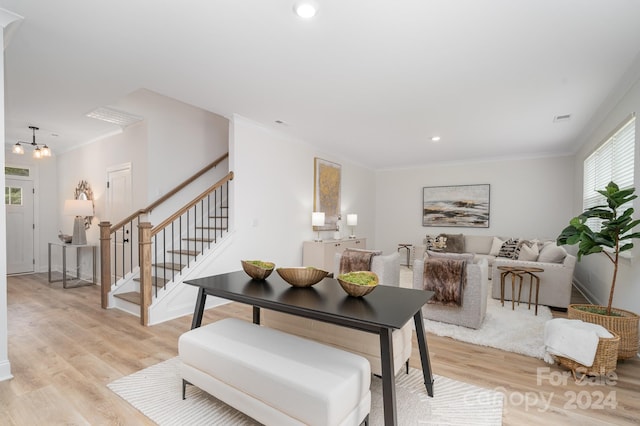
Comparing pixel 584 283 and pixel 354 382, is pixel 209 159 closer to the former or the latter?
pixel 354 382

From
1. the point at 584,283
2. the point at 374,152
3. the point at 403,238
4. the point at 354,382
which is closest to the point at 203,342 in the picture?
the point at 354,382

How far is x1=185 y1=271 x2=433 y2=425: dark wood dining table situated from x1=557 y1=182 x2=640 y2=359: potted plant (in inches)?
66.5

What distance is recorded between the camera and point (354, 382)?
1.50m

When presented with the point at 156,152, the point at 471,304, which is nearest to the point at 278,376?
the point at 471,304

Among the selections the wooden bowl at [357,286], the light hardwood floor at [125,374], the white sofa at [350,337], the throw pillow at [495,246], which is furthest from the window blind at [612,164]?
the wooden bowl at [357,286]

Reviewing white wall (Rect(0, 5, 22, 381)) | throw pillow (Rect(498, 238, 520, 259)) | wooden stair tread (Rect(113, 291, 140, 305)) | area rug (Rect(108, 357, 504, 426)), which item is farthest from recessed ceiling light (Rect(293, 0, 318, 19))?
throw pillow (Rect(498, 238, 520, 259))

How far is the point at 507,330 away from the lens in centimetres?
329

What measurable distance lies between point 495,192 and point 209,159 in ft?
20.1

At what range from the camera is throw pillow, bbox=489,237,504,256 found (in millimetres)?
6280

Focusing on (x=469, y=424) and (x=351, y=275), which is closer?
(x=469, y=424)

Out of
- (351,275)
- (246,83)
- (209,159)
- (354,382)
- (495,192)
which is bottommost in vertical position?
(354,382)

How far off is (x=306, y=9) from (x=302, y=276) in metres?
1.77

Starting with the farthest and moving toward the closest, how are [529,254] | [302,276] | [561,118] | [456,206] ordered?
[456,206] → [529,254] → [561,118] → [302,276]

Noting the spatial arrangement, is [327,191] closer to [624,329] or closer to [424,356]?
[424,356]
